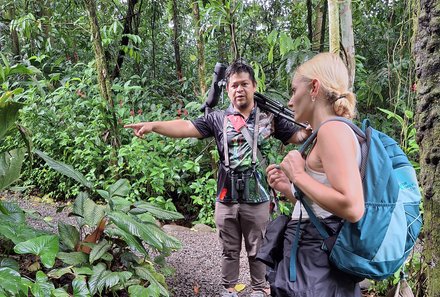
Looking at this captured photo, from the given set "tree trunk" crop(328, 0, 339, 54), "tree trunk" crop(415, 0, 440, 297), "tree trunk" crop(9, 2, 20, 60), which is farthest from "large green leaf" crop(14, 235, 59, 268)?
"tree trunk" crop(9, 2, 20, 60)

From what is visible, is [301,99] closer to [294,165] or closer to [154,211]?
[294,165]

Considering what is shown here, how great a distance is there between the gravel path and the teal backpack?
2094mm

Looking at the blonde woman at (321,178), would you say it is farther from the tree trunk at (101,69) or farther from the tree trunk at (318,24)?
the tree trunk at (318,24)

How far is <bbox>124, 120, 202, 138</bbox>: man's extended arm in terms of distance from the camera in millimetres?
2475

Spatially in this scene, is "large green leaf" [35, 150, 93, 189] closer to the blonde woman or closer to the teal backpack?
the blonde woman

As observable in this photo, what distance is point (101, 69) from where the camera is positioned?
17.6 ft

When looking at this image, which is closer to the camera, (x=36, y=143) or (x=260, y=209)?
(x=260, y=209)

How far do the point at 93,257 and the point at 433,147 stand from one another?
6.21 feet

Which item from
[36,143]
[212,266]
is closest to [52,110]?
[36,143]

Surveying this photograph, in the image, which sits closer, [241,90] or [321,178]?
[321,178]

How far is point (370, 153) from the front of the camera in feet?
4.16

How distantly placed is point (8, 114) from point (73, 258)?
975 millimetres

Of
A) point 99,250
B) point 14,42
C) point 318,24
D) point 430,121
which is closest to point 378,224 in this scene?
point 430,121

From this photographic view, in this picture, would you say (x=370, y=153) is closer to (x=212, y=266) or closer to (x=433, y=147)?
(x=433, y=147)
